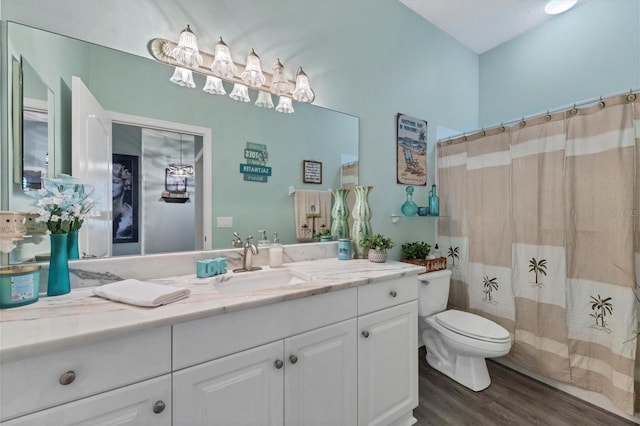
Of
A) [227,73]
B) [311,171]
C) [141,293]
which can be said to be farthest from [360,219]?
[141,293]

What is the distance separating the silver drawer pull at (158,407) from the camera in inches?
31.3

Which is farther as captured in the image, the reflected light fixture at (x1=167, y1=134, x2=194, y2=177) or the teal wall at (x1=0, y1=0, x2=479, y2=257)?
the reflected light fixture at (x1=167, y1=134, x2=194, y2=177)

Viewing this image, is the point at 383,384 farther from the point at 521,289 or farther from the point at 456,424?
the point at 521,289

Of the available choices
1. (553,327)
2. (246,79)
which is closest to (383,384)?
(553,327)

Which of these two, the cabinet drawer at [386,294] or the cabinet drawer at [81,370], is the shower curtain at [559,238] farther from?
the cabinet drawer at [81,370]

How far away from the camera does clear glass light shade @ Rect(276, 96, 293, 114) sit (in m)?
1.66

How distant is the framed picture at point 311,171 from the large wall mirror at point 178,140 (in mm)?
25

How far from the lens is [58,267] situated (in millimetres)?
970

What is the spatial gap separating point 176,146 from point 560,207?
2400mm

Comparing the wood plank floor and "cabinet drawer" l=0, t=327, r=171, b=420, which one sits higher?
"cabinet drawer" l=0, t=327, r=171, b=420

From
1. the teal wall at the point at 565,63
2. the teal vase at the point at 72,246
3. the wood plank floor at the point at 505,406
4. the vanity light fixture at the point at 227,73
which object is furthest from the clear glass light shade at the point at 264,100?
the teal wall at the point at 565,63

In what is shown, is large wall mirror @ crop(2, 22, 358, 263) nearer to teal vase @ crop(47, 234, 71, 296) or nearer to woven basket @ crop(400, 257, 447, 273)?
teal vase @ crop(47, 234, 71, 296)

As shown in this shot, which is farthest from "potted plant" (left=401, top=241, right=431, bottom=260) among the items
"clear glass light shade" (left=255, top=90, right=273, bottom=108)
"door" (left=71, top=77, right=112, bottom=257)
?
"door" (left=71, top=77, right=112, bottom=257)

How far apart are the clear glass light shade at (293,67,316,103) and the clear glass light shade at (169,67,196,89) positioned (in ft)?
1.93
